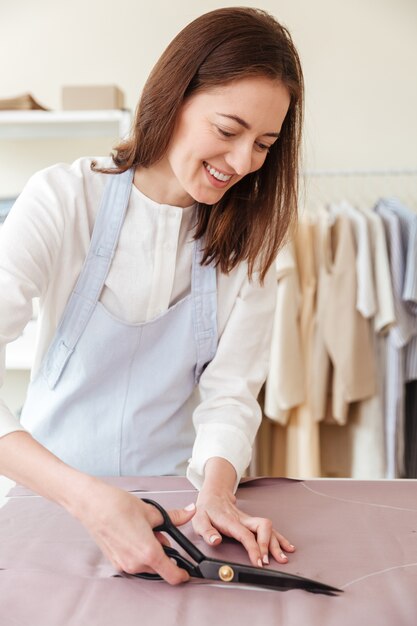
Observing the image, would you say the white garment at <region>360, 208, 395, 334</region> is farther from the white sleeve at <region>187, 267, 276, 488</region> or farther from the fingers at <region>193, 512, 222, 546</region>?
the fingers at <region>193, 512, 222, 546</region>

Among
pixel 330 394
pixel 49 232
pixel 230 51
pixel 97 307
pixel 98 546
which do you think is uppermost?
pixel 230 51

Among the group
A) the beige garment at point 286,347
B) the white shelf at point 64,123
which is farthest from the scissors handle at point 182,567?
the white shelf at point 64,123

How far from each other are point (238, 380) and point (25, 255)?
0.40 m

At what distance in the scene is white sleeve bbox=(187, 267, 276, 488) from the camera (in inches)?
42.4

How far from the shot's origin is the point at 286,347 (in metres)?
2.24

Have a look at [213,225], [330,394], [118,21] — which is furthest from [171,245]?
[118,21]

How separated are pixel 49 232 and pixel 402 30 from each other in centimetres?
222

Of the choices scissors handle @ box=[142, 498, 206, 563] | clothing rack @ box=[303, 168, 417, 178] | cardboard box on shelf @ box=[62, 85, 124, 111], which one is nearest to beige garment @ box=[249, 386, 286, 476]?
clothing rack @ box=[303, 168, 417, 178]

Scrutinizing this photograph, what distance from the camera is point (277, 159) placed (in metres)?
1.20

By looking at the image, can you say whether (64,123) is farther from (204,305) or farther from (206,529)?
(206,529)

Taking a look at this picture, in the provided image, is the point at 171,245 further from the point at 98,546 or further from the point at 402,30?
the point at 402,30

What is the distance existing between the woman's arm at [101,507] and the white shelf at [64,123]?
1.76 meters

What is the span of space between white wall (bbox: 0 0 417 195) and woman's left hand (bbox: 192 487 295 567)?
77.8 inches

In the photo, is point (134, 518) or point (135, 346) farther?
point (135, 346)
